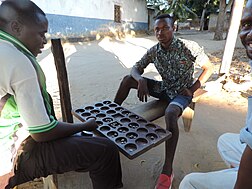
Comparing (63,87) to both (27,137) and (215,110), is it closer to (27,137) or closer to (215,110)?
(27,137)

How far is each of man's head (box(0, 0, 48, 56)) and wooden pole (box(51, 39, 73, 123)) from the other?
0.67 metres

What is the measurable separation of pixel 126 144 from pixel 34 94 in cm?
67

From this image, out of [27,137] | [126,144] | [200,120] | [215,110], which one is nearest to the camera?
[27,137]

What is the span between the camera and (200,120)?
2.95 meters

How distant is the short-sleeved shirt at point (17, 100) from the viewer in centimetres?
97

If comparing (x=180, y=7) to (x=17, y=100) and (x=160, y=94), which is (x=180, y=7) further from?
(x=17, y=100)

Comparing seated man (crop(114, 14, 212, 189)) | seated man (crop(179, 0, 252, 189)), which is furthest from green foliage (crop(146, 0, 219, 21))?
seated man (crop(179, 0, 252, 189))

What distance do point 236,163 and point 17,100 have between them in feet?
4.24

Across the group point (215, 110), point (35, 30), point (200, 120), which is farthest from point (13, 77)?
point (215, 110)

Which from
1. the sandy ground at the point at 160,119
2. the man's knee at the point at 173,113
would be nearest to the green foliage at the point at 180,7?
the sandy ground at the point at 160,119

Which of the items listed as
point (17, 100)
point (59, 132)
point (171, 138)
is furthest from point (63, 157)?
point (171, 138)

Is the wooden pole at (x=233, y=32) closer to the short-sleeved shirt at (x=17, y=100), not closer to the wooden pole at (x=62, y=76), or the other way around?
the wooden pole at (x=62, y=76)

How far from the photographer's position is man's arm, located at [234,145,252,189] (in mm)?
699

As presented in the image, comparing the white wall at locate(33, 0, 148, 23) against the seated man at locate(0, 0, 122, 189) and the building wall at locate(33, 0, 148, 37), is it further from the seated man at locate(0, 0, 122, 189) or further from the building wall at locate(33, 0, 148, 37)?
the seated man at locate(0, 0, 122, 189)
